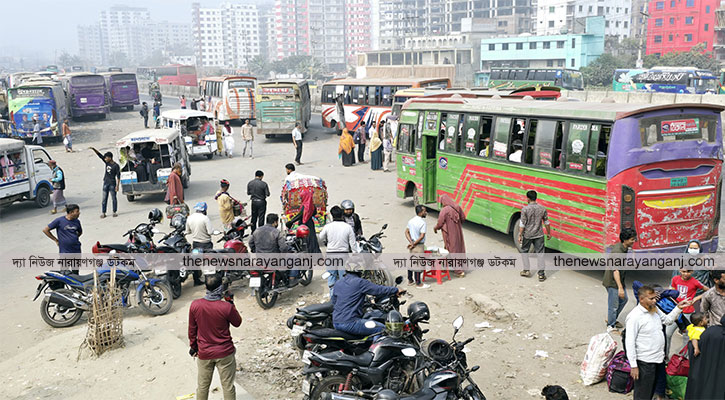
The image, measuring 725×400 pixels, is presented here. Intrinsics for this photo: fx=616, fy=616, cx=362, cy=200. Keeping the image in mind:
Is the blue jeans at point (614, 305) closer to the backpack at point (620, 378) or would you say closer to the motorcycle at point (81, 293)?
the backpack at point (620, 378)

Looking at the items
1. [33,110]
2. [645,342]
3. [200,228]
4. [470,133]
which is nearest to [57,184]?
[200,228]

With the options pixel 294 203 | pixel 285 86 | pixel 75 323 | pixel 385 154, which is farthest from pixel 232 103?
pixel 75 323

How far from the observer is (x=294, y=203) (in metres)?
12.2

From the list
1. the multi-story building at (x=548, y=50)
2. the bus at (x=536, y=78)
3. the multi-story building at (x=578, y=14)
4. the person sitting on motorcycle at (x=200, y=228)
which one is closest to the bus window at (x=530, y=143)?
the person sitting on motorcycle at (x=200, y=228)

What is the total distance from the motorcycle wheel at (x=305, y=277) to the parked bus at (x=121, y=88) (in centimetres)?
4169

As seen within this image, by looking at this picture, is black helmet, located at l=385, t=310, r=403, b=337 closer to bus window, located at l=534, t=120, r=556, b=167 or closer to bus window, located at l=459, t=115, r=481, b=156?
bus window, located at l=534, t=120, r=556, b=167

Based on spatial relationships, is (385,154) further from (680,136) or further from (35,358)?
(35,358)

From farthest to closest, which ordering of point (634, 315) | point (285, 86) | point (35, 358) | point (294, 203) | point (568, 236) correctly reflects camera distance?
point (285, 86) → point (294, 203) → point (568, 236) → point (35, 358) → point (634, 315)

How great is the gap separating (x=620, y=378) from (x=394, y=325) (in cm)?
259

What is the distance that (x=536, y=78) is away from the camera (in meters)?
47.4

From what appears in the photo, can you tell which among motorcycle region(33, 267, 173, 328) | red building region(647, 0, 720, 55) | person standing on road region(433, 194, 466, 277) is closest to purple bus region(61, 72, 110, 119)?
motorcycle region(33, 267, 173, 328)

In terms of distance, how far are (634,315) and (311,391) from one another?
3.28m

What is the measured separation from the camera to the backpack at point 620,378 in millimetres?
6781

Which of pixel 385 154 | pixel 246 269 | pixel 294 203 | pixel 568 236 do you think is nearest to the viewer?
pixel 246 269
